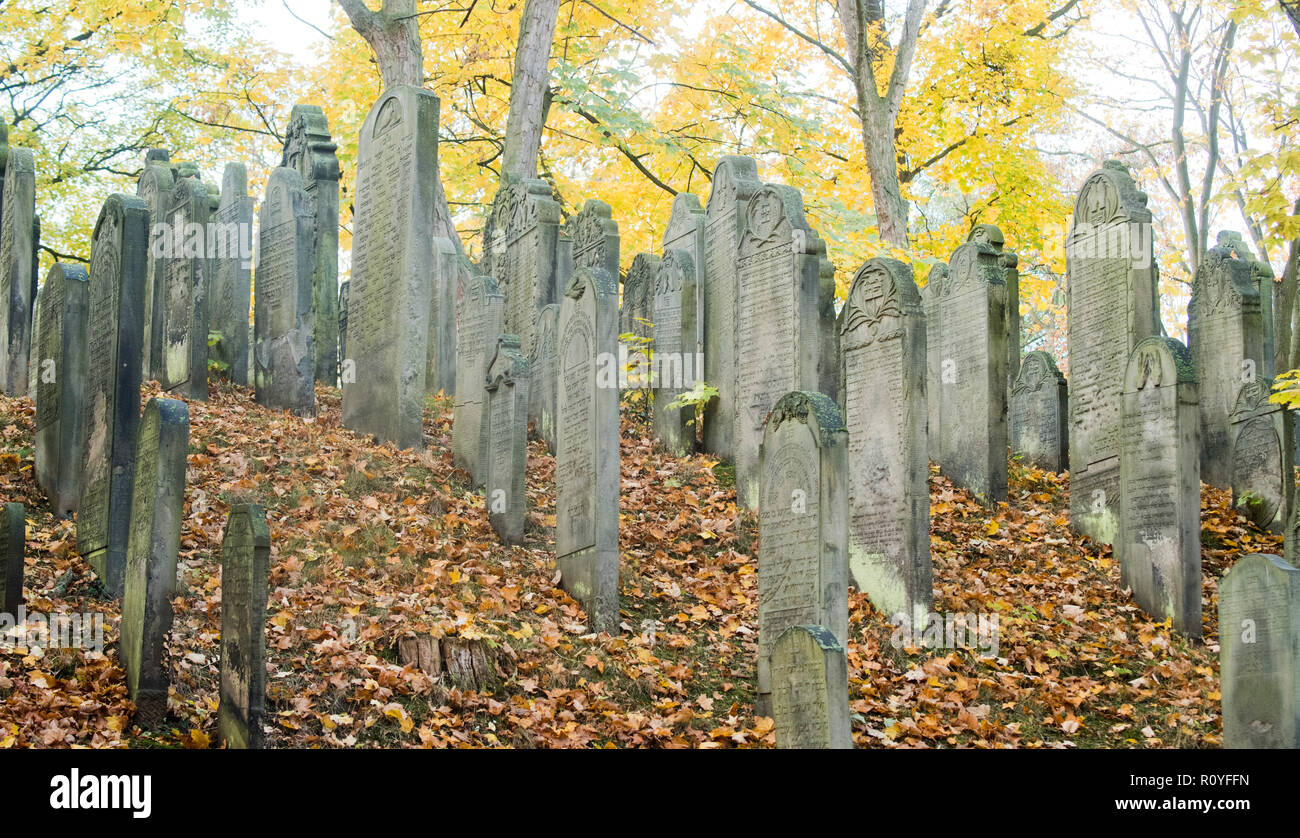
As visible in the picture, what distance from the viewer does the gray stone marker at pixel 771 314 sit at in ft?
32.3

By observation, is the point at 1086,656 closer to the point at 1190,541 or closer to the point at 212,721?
the point at 1190,541

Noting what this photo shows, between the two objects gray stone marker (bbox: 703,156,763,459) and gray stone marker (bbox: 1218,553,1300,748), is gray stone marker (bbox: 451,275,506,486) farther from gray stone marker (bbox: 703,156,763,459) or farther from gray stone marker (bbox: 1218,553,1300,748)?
gray stone marker (bbox: 1218,553,1300,748)

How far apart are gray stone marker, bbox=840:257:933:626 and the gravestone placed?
4996mm

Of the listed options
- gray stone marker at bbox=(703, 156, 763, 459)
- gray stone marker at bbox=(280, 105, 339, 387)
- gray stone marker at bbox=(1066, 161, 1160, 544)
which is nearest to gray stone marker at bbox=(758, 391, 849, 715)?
gray stone marker at bbox=(703, 156, 763, 459)

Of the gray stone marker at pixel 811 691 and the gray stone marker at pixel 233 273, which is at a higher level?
the gray stone marker at pixel 233 273

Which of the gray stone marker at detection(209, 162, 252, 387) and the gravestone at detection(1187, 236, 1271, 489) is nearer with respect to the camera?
the gray stone marker at detection(209, 162, 252, 387)

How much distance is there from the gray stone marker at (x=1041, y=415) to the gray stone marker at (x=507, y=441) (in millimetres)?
6034

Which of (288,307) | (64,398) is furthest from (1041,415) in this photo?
(64,398)

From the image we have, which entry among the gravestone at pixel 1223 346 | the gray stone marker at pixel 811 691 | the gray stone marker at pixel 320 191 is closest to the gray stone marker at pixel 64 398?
the gray stone marker at pixel 320 191

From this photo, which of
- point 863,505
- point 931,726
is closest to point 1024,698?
point 931,726

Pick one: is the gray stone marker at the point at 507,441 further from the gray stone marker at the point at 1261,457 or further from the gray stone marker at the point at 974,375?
the gray stone marker at the point at 1261,457

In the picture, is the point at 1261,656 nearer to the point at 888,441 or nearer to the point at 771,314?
the point at 888,441

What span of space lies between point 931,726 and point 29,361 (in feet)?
29.2

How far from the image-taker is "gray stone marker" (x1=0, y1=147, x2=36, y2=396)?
10594 millimetres
